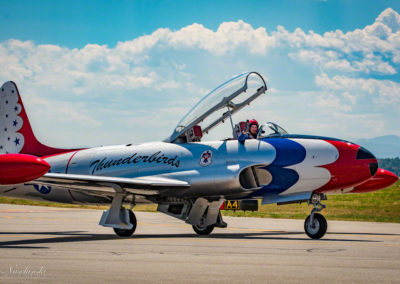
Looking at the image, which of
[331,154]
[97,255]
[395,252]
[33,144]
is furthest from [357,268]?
[33,144]

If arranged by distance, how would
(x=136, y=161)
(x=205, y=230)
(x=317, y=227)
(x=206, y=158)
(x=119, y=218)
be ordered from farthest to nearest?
(x=136, y=161)
(x=205, y=230)
(x=206, y=158)
(x=119, y=218)
(x=317, y=227)

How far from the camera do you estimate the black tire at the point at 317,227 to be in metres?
15.4

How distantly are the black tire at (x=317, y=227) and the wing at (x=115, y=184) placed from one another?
3.68 metres

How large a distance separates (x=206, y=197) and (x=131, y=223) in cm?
228

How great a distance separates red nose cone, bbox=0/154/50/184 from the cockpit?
6.80 m

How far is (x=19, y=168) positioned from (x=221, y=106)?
7.54m

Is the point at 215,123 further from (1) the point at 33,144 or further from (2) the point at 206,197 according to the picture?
(1) the point at 33,144

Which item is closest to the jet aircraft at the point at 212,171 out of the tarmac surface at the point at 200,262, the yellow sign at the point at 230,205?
the tarmac surface at the point at 200,262

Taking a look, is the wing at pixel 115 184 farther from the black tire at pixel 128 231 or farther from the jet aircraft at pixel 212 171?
the black tire at pixel 128 231

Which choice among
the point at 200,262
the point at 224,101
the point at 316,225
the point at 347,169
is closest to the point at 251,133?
the point at 224,101

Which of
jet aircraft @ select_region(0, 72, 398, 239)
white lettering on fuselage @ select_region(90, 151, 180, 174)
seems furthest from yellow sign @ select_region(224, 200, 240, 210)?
white lettering on fuselage @ select_region(90, 151, 180, 174)

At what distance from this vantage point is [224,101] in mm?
18141

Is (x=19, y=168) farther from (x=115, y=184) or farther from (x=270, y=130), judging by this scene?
(x=270, y=130)

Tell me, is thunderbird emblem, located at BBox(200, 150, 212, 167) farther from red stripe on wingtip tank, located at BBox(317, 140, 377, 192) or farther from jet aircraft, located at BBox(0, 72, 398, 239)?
red stripe on wingtip tank, located at BBox(317, 140, 377, 192)
